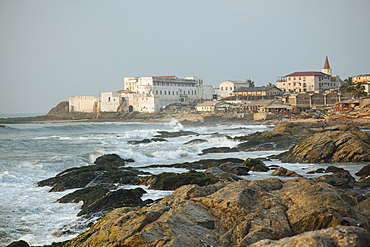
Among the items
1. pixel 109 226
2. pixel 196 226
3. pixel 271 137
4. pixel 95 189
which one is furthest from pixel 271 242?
pixel 271 137

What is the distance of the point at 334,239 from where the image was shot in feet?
18.4

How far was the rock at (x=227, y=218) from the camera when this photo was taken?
7.43 meters

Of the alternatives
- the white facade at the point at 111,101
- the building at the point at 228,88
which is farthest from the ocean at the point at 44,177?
the building at the point at 228,88

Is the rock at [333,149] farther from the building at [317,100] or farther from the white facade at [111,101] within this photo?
the white facade at [111,101]

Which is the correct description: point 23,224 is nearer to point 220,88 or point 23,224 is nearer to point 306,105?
point 306,105

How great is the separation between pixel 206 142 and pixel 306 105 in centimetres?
3961

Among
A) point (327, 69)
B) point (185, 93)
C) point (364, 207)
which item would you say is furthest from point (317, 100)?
point (364, 207)

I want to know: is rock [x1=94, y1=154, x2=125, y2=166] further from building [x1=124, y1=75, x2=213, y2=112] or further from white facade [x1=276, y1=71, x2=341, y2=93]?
white facade [x1=276, y1=71, x2=341, y2=93]

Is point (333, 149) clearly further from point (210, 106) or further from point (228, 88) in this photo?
point (228, 88)

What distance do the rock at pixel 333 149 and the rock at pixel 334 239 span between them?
1668cm

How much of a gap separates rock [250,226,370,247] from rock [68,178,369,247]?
1.55m

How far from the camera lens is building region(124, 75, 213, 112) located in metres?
86.6

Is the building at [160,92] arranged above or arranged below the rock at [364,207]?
above

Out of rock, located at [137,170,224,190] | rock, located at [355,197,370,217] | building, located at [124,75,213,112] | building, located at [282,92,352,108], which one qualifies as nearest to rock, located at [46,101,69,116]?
building, located at [124,75,213,112]
